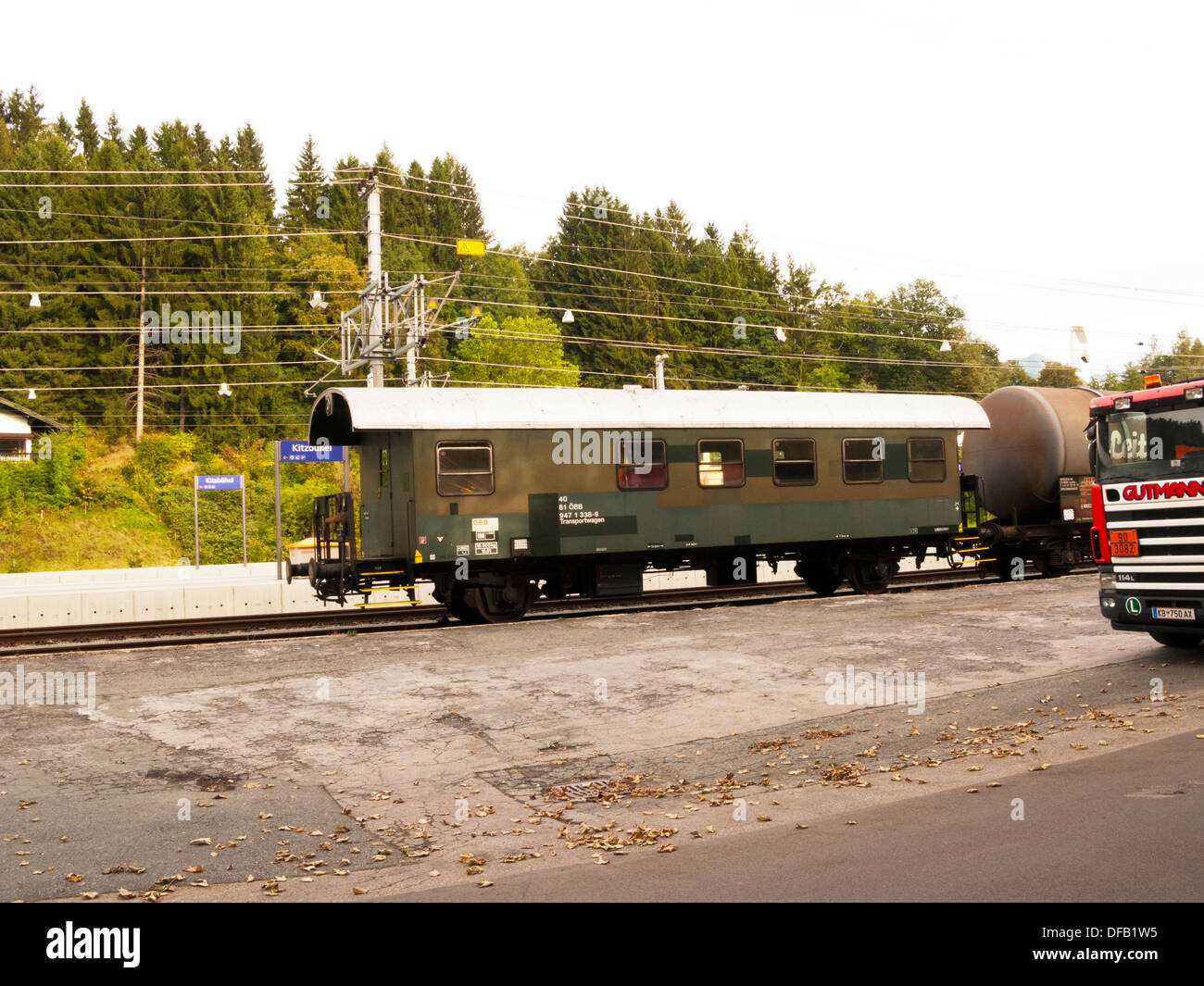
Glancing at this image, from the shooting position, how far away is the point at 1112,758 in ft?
25.1

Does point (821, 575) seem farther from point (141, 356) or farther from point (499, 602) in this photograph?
point (141, 356)

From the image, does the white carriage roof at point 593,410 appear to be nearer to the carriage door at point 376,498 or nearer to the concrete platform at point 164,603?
the carriage door at point 376,498

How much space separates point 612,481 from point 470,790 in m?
10.1

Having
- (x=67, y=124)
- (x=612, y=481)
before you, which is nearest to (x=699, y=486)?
(x=612, y=481)

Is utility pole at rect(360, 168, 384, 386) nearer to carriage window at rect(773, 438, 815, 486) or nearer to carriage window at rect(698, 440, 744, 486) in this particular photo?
carriage window at rect(698, 440, 744, 486)

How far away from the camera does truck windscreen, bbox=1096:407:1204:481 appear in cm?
1101

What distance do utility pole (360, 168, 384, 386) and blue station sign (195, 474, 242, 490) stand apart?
5171mm

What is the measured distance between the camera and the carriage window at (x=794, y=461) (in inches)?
750

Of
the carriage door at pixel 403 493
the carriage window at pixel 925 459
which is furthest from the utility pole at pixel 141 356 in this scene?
the carriage window at pixel 925 459

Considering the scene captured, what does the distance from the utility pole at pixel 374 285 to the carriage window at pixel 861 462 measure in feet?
41.6

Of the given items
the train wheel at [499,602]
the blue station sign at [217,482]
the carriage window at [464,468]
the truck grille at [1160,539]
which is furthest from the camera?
the blue station sign at [217,482]

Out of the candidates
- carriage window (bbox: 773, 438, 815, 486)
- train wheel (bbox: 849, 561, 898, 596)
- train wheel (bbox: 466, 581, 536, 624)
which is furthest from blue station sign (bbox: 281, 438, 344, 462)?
train wheel (bbox: 849, 561, 898, 596)

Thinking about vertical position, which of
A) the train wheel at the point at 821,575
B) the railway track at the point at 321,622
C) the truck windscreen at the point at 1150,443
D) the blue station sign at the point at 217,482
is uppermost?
the blue station sign at the point at 217,482
